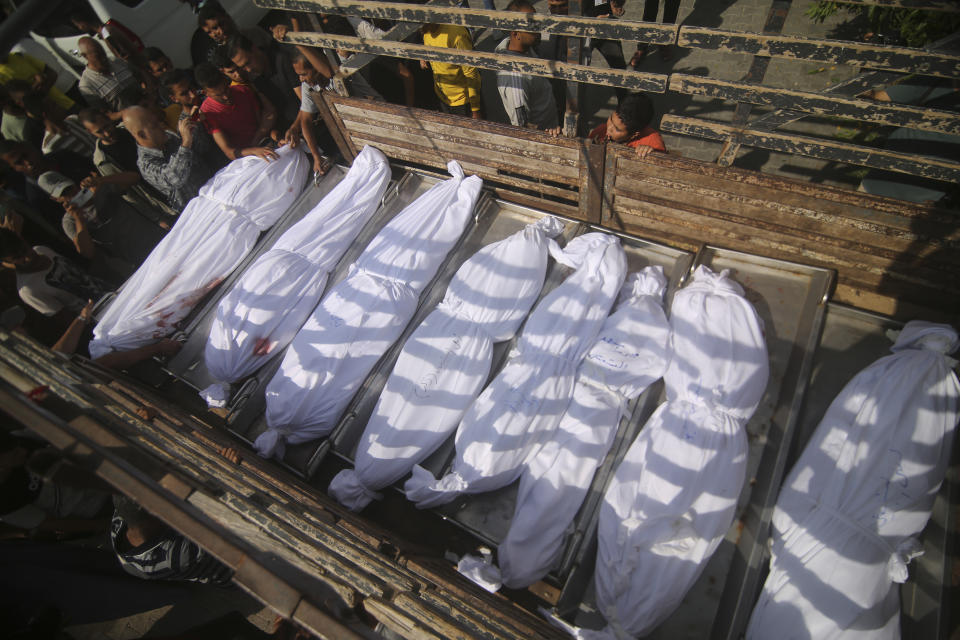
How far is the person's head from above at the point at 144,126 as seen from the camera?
358 cm

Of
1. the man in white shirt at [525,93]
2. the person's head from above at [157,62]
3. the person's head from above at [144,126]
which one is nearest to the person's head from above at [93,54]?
the person's head from above at [157,62]

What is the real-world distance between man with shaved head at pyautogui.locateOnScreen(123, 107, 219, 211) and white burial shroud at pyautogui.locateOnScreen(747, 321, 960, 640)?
4954mm

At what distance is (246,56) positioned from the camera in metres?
3.86

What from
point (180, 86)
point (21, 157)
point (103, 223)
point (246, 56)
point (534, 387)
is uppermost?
point (246, 56)

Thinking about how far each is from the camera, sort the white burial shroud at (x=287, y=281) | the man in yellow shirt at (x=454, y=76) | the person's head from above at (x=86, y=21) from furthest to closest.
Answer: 1. the person's head from above at (x=86, y=21)
2. the man in yellow shirt at (x=454, y=76)
3. the white burial shroud at (x=287, y=281)

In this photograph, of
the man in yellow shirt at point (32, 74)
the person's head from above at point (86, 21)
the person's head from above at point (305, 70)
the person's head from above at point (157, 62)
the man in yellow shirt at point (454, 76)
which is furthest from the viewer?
the person's head from above at point (86, 21)

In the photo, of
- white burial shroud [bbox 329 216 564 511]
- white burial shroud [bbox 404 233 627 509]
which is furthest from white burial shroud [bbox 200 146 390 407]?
white burial shroud [bbox 404 233 627 509]

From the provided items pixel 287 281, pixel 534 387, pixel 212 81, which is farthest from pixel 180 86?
pixel 534 387

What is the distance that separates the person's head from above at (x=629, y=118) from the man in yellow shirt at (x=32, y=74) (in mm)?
5764

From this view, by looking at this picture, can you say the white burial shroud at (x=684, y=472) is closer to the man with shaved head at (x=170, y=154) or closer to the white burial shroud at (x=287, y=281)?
the white burial shroud at (x=287, y=281)

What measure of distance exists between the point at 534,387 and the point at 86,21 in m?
6.30

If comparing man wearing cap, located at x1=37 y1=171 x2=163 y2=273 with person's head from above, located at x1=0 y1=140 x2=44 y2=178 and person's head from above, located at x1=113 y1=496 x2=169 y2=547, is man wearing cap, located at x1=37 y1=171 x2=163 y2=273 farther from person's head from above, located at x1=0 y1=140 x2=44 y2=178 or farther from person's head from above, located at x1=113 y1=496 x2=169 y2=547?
person's head from above, located at x1=113 y1=496 x2=169 y2=547

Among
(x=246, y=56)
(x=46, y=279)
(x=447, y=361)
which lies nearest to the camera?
(x=447, y=361)

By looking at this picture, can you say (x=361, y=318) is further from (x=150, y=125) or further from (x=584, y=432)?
(x=150, y=125)
